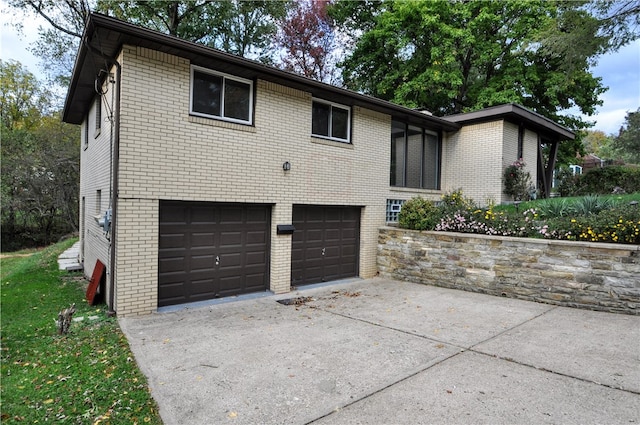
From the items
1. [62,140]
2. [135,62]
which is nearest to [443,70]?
[135,62]

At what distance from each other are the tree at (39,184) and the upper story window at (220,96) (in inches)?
670

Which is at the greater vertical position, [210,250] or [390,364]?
[210,250]

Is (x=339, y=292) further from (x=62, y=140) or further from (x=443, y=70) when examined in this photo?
(x=62, y=140)

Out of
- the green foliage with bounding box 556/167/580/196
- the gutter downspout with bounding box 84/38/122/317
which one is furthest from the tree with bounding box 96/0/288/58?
the green foliage with bounding box 556/167/580/196

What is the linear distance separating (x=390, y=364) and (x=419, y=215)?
18.8 ft

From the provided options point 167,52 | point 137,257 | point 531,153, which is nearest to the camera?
point 137,257

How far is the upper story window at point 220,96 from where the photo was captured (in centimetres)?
705

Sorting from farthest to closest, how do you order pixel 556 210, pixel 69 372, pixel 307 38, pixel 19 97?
pixel 19 97, pixel 307 38, pixel 556 210, pixel 69 372

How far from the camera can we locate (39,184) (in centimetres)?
2016

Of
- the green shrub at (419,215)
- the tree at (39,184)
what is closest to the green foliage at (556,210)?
the green shrub at (419,215)

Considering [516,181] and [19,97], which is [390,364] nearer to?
[516,181]

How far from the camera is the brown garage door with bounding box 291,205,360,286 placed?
8875mm

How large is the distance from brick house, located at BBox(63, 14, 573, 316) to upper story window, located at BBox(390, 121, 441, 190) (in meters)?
0.06

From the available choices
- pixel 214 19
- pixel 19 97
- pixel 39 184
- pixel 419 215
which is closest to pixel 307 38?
pixel 214 19
